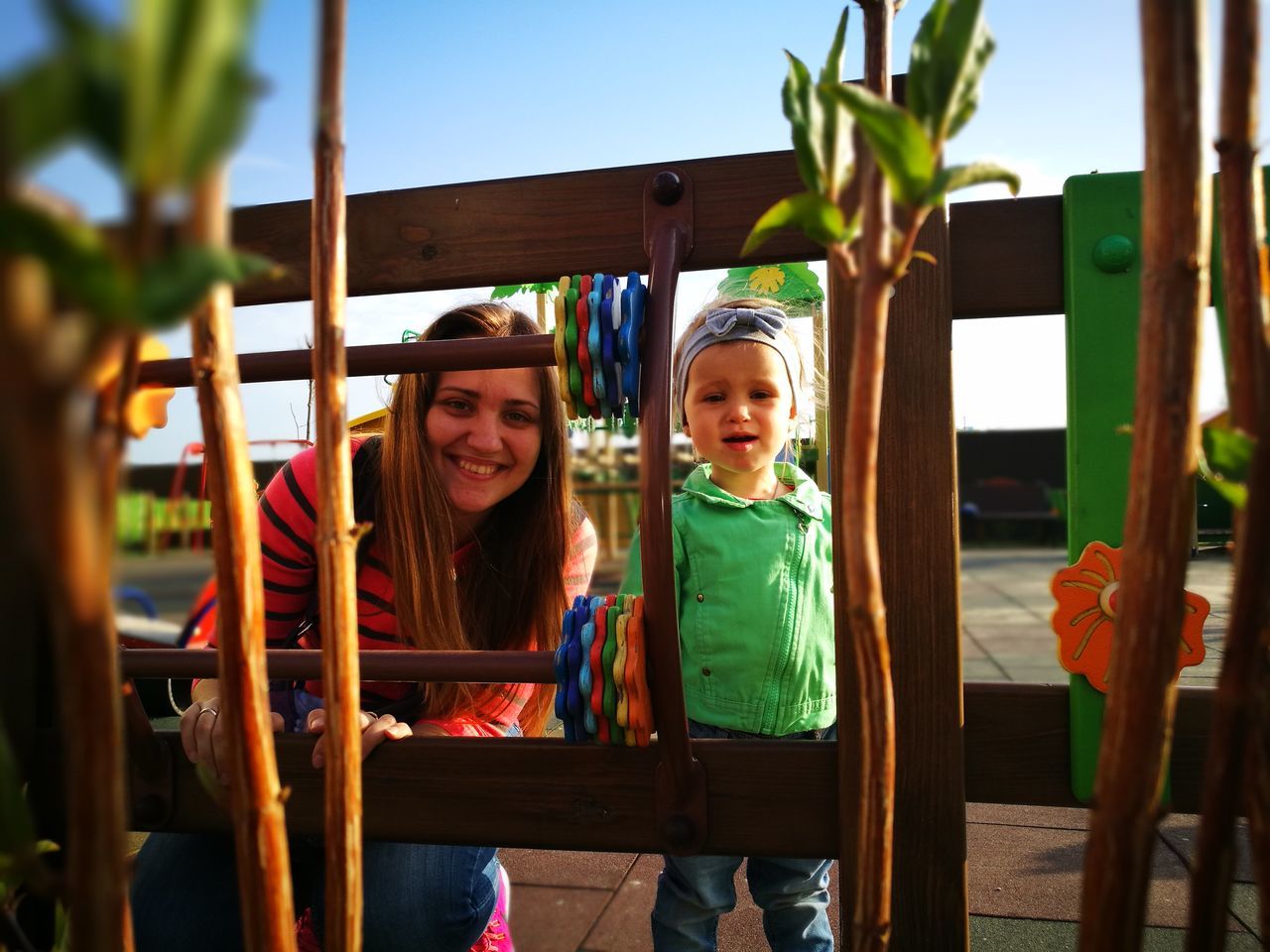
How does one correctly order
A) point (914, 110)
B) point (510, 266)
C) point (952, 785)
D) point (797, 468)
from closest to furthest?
point (914, 110), point (952, 785), point (510, 266), point (797, 468)

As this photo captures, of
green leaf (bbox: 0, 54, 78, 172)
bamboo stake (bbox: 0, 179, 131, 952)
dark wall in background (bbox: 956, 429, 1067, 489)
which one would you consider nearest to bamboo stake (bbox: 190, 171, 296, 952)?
bamboo stake (bbox: 0, 179, 131, 952)

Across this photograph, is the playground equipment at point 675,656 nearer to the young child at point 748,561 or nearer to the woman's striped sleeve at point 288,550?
the woman's striped sleeve at point 288,550

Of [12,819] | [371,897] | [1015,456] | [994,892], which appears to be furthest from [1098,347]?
[1015,456]

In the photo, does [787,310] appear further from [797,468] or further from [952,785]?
[952,785]

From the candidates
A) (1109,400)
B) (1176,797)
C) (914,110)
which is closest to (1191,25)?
(914,110)

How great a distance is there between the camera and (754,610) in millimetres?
1886

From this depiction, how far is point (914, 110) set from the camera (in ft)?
1.10

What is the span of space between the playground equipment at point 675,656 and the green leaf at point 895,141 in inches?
20.0

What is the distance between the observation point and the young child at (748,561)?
1.84m

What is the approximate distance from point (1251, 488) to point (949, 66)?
20cm

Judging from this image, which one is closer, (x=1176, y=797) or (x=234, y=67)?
(x=234, y=67)

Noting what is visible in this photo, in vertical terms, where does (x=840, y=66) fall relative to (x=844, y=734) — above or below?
above

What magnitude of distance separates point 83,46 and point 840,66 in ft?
0.92

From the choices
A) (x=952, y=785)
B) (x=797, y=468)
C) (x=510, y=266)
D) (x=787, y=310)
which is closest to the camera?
(x=952, y=785)
